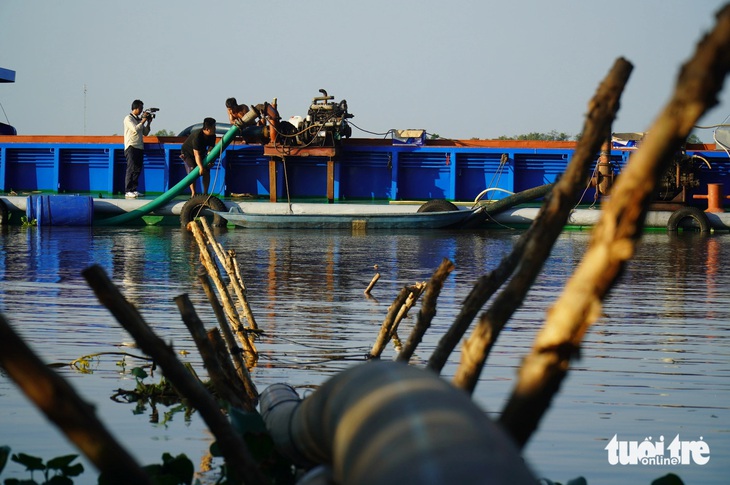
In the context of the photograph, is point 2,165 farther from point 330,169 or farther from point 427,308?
point 427,308

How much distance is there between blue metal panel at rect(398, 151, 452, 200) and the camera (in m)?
21.6

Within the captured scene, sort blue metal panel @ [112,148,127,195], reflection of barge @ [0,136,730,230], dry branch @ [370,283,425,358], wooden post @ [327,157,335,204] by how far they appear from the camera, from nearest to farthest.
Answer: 1. dry branch @ [370,283,425,358]
2. wooden post @ [327,157,335,204]
3. reflection of barge @ [0,136,730,230]
4. blue metal panel @ [112,148,127,195]

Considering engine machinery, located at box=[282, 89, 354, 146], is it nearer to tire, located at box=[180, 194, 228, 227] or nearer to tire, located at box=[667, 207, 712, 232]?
tire, located at box=[180, 194, 228, 227]

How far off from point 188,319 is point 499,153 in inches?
731

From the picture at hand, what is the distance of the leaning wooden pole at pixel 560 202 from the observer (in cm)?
244

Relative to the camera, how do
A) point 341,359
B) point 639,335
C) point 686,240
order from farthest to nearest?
point 686,240
point 639,335
point 341,359

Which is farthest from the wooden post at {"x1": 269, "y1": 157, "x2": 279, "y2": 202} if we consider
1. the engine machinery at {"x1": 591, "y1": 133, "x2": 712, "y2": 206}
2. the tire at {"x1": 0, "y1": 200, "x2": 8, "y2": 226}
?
the engine machinery at {"x1": 591, "y1": 133, "x2": 712, "y2": 206}

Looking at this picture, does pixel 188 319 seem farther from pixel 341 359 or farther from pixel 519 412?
pixel 341 359

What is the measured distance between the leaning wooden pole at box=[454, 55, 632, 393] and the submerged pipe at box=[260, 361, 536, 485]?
0.54 metres

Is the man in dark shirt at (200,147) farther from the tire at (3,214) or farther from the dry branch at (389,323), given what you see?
the dry branch at (389,323)

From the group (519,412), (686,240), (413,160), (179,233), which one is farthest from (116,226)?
(519,412)

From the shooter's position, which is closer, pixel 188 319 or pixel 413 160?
pixel 188 319

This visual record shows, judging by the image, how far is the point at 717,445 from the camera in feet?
14.4

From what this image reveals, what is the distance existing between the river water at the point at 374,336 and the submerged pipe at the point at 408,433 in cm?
158
